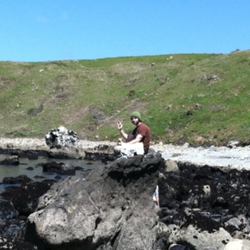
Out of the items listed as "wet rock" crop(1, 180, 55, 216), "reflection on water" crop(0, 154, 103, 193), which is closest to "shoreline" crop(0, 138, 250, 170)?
"reflection on water" crop(0, 154, 103, 193)

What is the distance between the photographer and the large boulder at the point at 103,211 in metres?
14.2

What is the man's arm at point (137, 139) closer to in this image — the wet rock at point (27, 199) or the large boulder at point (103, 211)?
the large boulder at point (103, 211)

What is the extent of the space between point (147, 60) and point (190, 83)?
95.4 ft

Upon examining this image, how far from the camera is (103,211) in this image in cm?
1538

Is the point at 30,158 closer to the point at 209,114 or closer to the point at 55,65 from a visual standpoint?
the point at 209,114

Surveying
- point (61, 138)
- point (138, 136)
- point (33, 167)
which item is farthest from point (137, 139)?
point (61, 138)

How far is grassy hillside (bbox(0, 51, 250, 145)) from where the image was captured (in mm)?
68938

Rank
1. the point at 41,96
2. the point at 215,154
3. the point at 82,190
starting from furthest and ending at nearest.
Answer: the point at 41,96 < the point at 215,154 < the point at 82,190

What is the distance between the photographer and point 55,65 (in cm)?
11275

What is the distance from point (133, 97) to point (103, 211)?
76.8 meters

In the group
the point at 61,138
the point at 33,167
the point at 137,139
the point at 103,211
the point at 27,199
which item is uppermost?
the point at 61,138

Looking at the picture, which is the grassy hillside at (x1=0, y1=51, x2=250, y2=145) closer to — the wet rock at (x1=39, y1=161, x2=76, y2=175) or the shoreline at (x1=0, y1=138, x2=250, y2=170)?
the shoreline at (x1=0, y1=138, x2=250, y2=170)

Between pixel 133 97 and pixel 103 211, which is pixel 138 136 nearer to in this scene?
pixel 103 211

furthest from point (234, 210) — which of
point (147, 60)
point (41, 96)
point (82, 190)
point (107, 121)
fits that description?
point (147, 60)
